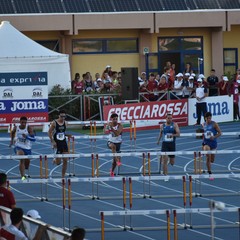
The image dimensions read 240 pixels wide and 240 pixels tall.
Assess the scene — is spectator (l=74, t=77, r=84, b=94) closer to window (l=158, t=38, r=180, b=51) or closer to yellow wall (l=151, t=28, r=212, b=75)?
yellow wall (l=151, t=28, r=212, b=75)

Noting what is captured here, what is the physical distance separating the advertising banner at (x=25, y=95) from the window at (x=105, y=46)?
1070 cm

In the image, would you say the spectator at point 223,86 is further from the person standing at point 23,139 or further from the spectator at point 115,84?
the person standing at point 23,139

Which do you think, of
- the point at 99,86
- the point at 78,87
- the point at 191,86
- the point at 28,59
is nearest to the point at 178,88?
the point at 191,86

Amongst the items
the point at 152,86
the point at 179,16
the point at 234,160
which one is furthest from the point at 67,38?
the point at 234,160

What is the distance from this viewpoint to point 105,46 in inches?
1951

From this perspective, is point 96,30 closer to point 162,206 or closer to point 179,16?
point 179,16

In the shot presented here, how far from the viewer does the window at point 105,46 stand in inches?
1939

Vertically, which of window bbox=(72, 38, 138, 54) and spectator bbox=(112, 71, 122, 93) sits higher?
window bbox=(72, 38, 138, 54)

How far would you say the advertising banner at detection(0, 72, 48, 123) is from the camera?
126 feet

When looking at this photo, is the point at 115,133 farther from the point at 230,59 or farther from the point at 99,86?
the point at 230,59

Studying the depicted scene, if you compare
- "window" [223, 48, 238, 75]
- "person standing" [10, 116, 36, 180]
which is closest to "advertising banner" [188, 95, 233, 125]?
"window" [223, 48, 238, 75]

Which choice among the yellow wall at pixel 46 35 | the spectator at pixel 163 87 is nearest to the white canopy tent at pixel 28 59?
the spectator at pixel 163 87

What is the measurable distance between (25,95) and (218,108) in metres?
7.29

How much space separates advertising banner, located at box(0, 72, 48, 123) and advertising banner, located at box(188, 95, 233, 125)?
543 cm
